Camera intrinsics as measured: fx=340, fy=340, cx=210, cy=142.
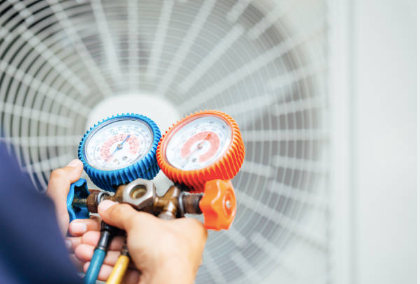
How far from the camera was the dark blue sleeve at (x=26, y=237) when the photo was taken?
0.43 metres

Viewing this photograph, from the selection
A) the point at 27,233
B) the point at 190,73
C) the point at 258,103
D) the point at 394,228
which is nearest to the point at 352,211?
the point at 394,228

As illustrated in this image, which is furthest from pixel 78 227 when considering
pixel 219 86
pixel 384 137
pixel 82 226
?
pixel 384 137

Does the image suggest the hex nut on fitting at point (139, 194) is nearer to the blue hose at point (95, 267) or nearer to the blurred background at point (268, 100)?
the blue hose at point (95, 267)

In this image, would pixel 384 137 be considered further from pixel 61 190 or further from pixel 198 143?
pixel 61 190

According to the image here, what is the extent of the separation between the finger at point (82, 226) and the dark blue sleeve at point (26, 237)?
13 centimetres

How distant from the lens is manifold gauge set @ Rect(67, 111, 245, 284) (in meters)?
0.51

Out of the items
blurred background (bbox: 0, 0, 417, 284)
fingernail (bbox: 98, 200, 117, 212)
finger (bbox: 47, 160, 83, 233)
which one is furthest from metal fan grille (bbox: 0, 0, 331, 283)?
fingernail (bbox: 98, 200, 117, 212)

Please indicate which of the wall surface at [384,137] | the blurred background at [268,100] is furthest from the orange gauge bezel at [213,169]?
the wall surface at [384,137]

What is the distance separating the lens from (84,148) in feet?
2.14

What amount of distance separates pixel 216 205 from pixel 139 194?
0.14 metres

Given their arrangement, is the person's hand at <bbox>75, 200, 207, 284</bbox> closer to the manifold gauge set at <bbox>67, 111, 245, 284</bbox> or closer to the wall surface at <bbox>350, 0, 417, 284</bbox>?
the manifold gauge set at <bbox>67, 111, 245, 284</bbox>

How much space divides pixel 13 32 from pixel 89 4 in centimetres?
19

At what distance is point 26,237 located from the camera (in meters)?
0.44

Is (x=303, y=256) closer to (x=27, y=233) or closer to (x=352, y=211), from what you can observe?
(x=352, y=211)
